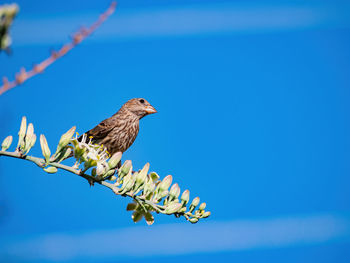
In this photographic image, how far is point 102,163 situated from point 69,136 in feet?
1.07

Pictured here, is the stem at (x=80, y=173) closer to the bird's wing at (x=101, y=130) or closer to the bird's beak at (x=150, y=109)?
the bird's wing at (x=101, y=130)

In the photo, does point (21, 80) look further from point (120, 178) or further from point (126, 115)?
point (126, 115)

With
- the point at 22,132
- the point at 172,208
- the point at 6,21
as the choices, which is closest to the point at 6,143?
the point at 22,132

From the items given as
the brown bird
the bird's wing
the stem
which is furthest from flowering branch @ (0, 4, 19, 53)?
the bird's wing

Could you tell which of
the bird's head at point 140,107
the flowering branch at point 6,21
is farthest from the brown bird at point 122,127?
the flowering branch at point 6,21

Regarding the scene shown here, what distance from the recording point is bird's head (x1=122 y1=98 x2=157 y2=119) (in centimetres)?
754

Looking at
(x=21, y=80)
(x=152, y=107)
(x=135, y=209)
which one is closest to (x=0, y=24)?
(x=21, y=80)

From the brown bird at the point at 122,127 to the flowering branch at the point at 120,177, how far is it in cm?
354

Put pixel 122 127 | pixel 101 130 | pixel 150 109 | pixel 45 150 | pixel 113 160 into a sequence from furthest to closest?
pixel 150 109, pixel 122 127, pixel 101 130, pixel 113 160, pixel 45 150

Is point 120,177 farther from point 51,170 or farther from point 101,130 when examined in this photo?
point 101,130

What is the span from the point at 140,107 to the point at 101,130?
915mm

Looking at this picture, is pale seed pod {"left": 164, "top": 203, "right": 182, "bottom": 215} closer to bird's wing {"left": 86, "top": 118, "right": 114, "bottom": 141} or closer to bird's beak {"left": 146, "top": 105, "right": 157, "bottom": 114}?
bird's wing {"left": 86, "top": 118, "right": 114, "bottom": 141}

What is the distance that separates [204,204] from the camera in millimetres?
3342

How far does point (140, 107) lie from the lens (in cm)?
767
